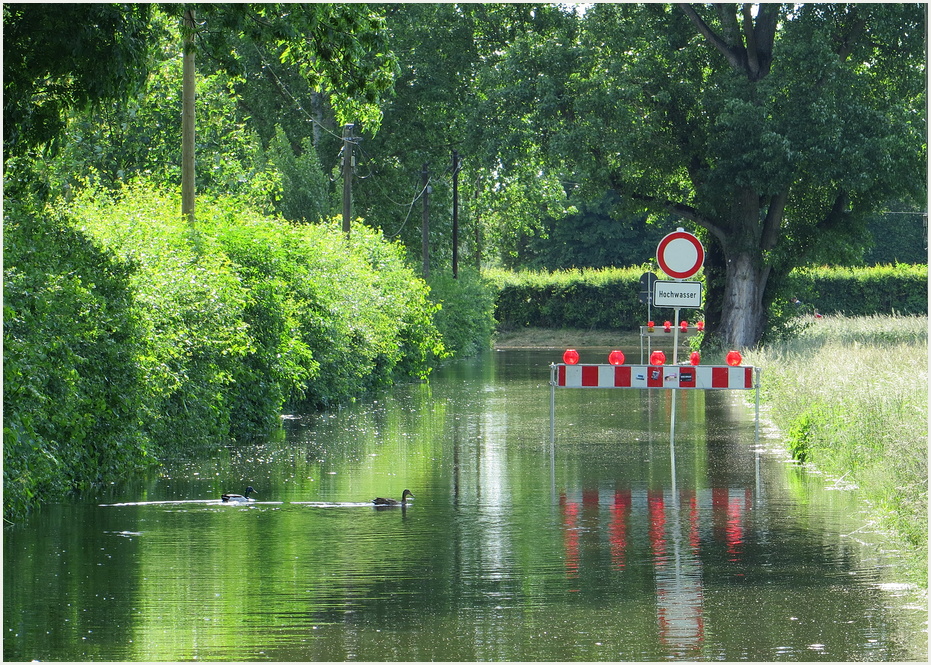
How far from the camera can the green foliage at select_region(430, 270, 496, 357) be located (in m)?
42.3

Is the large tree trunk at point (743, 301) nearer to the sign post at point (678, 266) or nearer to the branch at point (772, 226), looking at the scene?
the branch at point (772, 226)

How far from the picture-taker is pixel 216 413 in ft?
49.6

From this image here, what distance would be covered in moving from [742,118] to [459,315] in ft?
45.0

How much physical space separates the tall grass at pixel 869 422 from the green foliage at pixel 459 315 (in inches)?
825

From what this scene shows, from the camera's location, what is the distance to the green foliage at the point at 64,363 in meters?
9.77

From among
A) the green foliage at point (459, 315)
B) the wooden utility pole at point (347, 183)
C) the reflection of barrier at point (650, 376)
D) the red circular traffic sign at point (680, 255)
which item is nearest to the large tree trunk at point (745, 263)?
the green foliage at point (459, 315)

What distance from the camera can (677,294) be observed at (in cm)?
1667

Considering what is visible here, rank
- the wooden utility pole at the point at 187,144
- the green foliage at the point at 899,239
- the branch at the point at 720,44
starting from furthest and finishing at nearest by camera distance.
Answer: the green foliage at the point at 899,239
the branch at the point at 720,44
the wooden utility pole at the point at 187,144

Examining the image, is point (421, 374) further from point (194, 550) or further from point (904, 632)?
point (904, 632)

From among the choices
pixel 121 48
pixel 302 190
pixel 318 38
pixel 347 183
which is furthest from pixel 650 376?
pixel 302 190

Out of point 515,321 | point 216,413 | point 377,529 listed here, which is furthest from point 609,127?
point 515,321

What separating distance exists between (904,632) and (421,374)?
23303mm

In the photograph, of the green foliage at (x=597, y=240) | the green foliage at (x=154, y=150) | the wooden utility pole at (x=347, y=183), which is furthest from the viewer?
the green foliage at (x=597, y=240)

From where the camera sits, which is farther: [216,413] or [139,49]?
[216,413]
